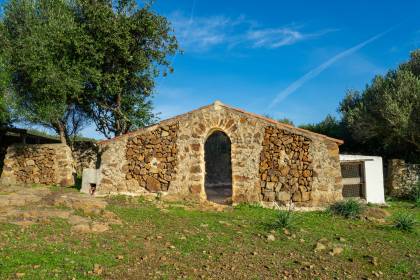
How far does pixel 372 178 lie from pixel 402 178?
4.56 metres

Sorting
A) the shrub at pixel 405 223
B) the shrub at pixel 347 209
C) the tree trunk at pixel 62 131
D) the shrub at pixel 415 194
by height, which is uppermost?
the tree trunk at pixel 62 131

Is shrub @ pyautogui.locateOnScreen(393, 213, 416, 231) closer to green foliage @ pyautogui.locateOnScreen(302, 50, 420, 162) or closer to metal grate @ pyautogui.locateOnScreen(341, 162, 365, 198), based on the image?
metal grate @ pyautogui.locateOnScreen(341, 162, 365, 198)

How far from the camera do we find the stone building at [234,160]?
13992 millimetres

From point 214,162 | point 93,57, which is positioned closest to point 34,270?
point 93,57

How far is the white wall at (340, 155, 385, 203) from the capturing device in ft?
52.1

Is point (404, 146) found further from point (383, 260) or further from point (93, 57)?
point (93, 57)

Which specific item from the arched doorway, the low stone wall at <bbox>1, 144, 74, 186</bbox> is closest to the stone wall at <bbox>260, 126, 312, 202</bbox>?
the low stone wall at <bbox>1, 144, 74, 186</bbox>

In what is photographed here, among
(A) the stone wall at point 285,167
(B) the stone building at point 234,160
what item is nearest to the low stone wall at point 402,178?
(B) the stone building at point 234,160

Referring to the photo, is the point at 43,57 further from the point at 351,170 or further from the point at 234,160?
the point at 351,170

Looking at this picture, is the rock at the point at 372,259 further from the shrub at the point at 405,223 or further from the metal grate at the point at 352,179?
the metal grate at the point at 352,179

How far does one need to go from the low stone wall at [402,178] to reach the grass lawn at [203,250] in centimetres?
804

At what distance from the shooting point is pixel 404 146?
74.8 feet

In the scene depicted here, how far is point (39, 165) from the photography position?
57.9 ft

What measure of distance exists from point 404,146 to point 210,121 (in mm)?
14553
